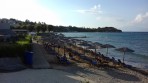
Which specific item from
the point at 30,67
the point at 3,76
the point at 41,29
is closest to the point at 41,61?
the point at 30,67

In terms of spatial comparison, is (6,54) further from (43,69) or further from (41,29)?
(41,29)

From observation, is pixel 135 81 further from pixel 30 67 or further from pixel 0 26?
pixel 0 26

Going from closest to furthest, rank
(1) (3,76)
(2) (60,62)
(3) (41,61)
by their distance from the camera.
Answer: (1) (3,76) < (3) (41,61) < (2) (60,62)

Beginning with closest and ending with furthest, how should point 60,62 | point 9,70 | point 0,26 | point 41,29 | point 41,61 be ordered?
point 9,70
point 41,61
point 60,62
point 0,26
point 41,29

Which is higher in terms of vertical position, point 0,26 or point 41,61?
point 0,26

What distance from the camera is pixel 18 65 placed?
20.9m

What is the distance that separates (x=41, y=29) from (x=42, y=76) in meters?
97.3

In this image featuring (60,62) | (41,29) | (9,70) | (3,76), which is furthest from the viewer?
(41,29)

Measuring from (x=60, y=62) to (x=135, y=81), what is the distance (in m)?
8.65

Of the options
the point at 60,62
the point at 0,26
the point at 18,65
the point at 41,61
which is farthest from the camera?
the point at 0,26

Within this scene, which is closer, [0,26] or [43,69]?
[43,69]

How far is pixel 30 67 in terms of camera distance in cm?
2220

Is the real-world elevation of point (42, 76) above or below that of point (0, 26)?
below

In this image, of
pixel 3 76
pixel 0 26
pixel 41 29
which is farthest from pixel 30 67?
pixel 41 29
